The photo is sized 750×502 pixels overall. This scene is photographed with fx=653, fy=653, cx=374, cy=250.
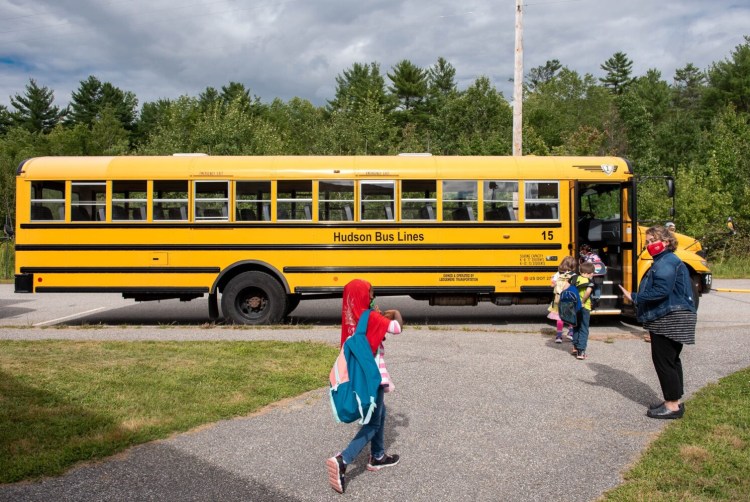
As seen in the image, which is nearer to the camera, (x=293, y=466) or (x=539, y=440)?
(x=293, y=466)

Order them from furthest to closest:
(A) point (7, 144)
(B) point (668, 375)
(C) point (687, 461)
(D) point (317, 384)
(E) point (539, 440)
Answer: (A) point (7, 144) < (D) point (317, 384) < (B) point (668, 375) < (E) point (539, 440) < (C) point (687, 461)

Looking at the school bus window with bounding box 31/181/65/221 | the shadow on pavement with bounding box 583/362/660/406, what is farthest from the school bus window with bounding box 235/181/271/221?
the shadow on pavement with bounding box 583/362/660/406

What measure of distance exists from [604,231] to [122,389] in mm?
7813

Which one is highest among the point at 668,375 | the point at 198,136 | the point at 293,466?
the point at 198,136

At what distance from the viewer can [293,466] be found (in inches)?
171

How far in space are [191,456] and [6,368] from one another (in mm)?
3439

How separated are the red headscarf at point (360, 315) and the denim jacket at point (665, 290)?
249 centimetres

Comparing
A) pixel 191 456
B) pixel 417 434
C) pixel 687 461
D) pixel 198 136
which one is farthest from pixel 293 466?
pixel 198 136

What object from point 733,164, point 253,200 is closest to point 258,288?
point 253,200

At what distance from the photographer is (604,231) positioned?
10.7 meters

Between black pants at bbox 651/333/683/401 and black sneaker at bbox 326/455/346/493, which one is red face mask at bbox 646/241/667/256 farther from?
black sneaker at bbox 326/455/346/493

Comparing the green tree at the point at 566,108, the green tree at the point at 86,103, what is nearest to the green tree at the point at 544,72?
the green tree at the point at 566,108

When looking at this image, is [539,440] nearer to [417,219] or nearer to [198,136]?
[417,219]

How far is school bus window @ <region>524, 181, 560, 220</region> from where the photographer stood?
10.2 metres
